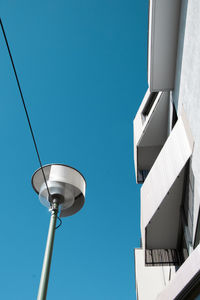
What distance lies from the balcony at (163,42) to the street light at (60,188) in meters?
6.40

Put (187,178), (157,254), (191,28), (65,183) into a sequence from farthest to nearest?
(157,254), (187,178), (191,28), (65,183)

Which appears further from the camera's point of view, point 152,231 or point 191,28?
point 152,231

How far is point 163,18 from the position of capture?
8.06 meters

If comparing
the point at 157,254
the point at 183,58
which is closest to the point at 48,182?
the point at 183,58

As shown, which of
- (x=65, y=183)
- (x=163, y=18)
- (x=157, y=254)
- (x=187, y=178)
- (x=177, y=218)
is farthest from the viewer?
(x=157, y=254)

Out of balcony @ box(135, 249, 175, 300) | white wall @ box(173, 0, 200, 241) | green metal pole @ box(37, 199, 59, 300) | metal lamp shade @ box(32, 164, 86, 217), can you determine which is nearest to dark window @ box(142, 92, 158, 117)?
white wall @ box(173, 0, 200, 241)

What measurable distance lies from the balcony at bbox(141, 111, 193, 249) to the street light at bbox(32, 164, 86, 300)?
4.10 m

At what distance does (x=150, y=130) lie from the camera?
42.2 ft

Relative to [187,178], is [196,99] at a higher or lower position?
higher

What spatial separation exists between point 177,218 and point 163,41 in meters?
5.83

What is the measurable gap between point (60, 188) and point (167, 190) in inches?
189

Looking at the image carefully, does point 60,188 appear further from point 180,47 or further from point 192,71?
point 180,47

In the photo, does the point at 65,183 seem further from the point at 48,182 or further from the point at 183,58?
the point at 183,58

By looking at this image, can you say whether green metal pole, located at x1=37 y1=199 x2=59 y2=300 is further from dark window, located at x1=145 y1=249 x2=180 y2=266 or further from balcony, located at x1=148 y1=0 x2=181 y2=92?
dark window, located at x1=145 y1=249 x2=180 y2=266
